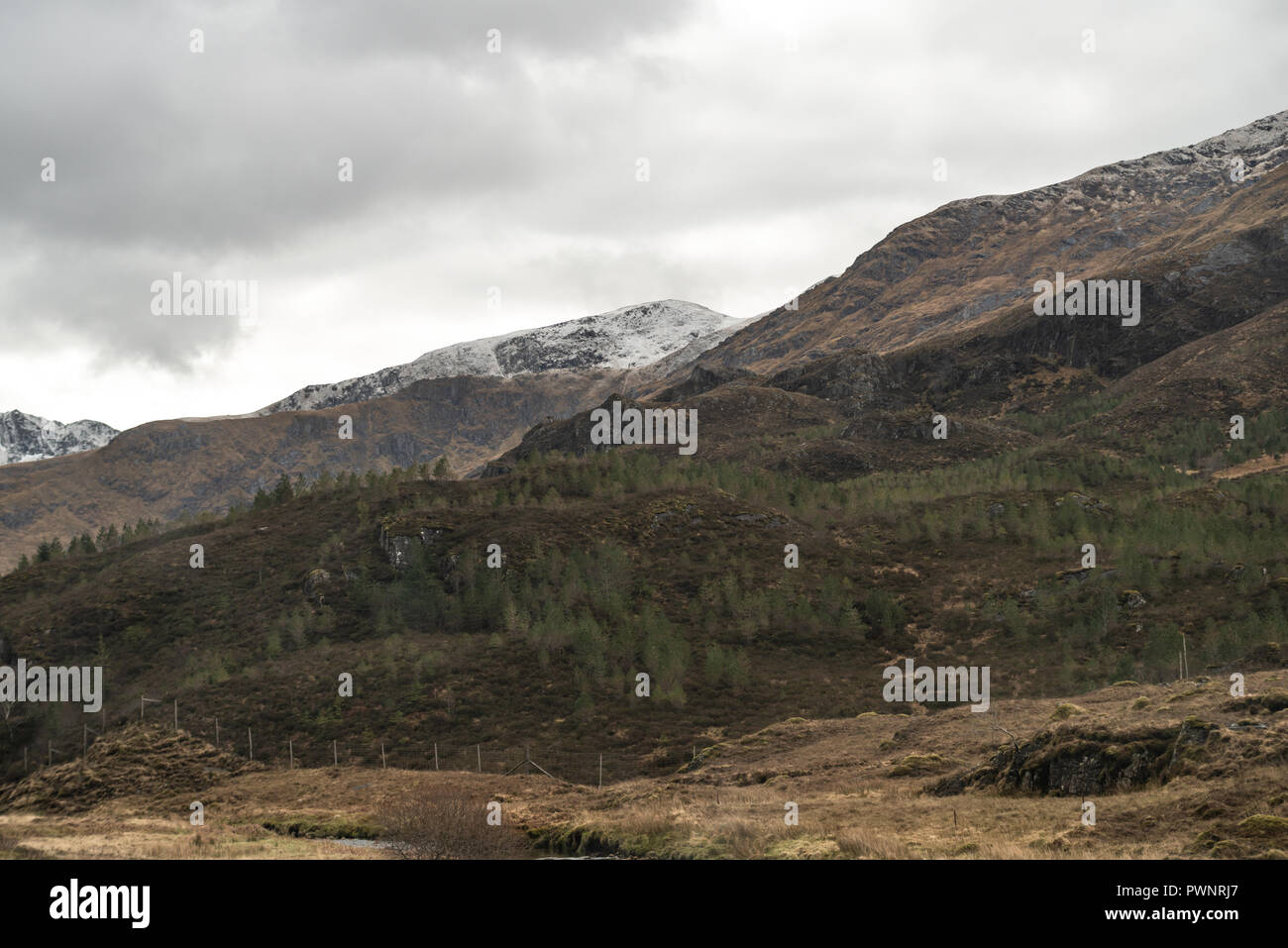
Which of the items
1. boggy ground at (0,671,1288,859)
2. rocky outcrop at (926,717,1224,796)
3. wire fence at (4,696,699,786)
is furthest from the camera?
wire fence at (4,696,699,786)

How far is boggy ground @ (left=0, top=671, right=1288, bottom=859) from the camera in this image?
25.4m

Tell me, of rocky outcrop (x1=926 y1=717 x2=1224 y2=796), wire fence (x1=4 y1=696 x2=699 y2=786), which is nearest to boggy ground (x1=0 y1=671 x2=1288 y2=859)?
rocky outcrop (x1=926 y1=717 x2=1224 y2=796)

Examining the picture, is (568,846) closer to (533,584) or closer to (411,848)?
(411,848)

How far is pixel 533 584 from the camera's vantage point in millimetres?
90938

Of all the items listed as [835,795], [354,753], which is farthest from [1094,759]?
[354,753]

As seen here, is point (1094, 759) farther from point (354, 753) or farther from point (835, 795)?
point (354, 753)

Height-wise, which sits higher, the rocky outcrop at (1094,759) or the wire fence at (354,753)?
the rocky outcrop at (1094,759)

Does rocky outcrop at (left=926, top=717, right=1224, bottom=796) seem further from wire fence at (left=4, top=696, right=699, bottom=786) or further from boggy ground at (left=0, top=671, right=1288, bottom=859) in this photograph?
wire fence at (left=4, top=696, right=699, bottom=786)

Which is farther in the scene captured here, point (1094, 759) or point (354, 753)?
point (354, 753)

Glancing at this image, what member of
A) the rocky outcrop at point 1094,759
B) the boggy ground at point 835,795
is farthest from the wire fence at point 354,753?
the rocky outcrop at point 1094,759

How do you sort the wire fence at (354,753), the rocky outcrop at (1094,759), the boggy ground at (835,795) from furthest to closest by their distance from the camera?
1. the wire fence at (354,753)
2. the rocky outcrop at (1094,759)
3. the boggy ground at (835,795)

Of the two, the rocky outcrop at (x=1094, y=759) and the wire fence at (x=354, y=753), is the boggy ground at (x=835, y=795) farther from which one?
the wire fence at (x=354, y=753)

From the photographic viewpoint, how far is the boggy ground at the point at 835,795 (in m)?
25.4

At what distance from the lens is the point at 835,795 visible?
3856 cm
